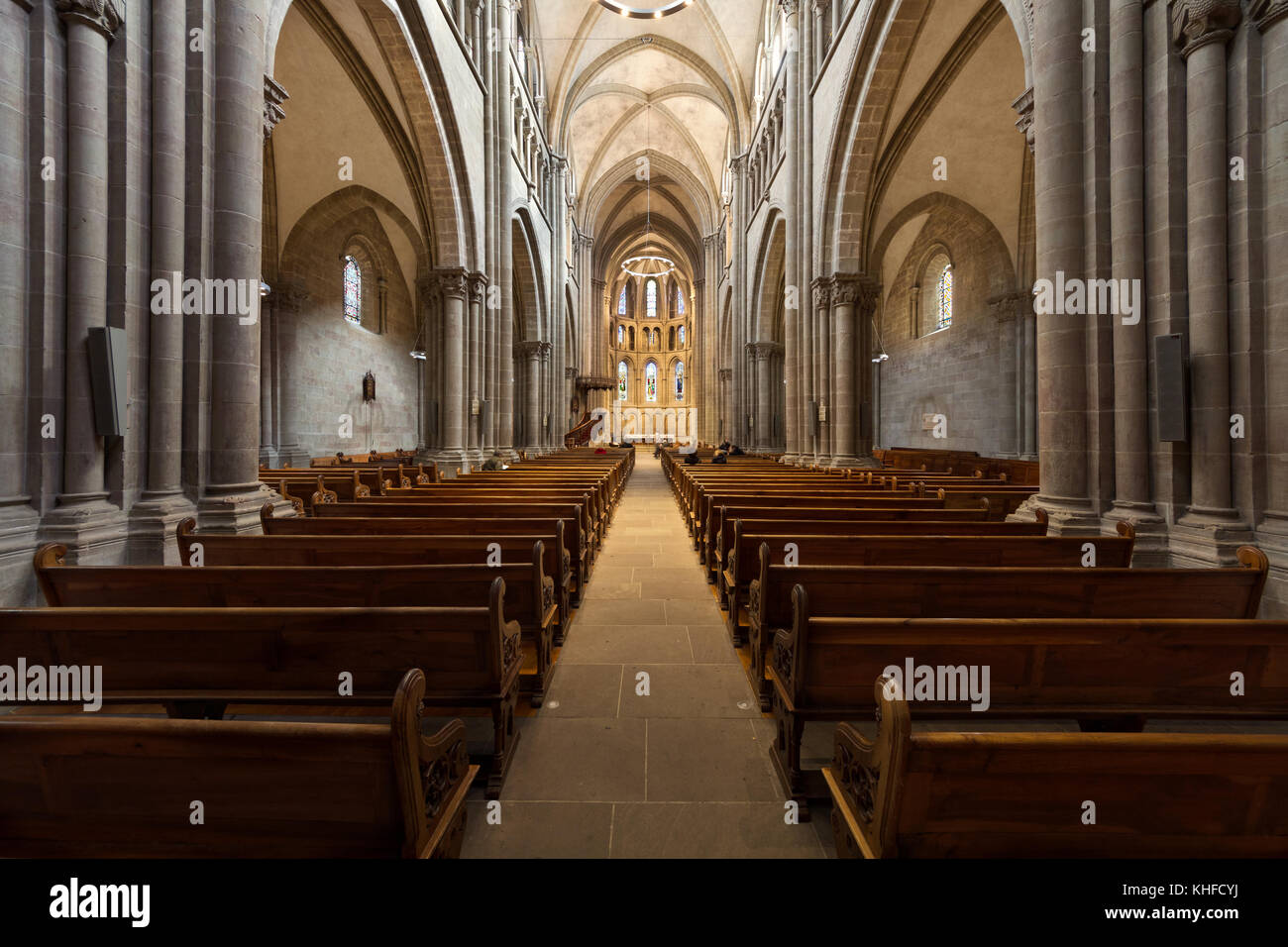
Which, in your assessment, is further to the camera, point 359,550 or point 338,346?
point 338,346

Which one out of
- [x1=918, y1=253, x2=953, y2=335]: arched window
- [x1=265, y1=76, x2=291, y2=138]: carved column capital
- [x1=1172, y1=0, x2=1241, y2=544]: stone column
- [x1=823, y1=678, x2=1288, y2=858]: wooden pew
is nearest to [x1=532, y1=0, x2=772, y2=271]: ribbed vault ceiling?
[x1=918, y1=253, x2=953, y2=335]: arched window

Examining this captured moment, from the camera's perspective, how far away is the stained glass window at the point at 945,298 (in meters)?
21.7

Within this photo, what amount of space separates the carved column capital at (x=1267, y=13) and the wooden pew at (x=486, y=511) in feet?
20.5

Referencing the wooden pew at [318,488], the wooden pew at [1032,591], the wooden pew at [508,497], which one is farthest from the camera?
the wooden pew at [318,488]

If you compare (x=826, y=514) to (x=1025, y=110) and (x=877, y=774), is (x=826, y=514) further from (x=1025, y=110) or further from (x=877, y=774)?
(x=1025, y=110)

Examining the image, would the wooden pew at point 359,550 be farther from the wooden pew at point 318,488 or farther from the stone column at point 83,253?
the wooden pew at point 318,488

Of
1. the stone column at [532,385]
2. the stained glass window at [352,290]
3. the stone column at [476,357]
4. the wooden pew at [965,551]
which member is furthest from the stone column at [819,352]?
the stained glass window at [352,290]

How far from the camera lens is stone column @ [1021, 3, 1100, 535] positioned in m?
5.52

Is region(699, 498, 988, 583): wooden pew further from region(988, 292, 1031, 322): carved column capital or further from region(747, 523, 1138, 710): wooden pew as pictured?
region(988, 292, 1031, 322): carved column capital

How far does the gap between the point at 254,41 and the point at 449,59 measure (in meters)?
8.74

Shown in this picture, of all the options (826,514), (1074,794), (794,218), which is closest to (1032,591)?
(1074,794)

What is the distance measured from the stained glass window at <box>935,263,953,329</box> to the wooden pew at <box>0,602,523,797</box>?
23.0 m

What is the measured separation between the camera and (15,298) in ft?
13.3

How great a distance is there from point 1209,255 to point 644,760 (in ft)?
17.9
